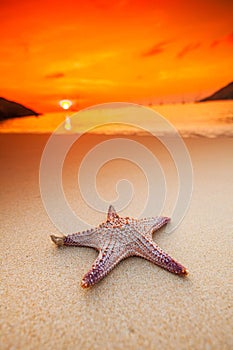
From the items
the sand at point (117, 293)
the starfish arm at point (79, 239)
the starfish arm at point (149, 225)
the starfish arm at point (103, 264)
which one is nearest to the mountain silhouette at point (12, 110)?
the sand at point (117, 293)

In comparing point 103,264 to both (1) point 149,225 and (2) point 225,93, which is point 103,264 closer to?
(1) point 149,225

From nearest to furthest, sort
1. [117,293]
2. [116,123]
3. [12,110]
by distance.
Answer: [117,293], [12,110], [116,123]

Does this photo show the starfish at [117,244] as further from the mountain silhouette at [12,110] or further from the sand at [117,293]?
the mountain silhouette at [12,110]

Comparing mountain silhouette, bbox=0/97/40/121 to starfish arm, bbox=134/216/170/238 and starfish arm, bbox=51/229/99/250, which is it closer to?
starfish arm, bbox=51/229/99/250

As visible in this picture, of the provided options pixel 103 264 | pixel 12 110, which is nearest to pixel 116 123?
pixel 12 110

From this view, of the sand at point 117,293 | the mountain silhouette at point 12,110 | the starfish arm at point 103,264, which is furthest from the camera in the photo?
the mountain silhouette at point 12,110

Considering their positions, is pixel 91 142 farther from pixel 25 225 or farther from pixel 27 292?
pixel 27 292

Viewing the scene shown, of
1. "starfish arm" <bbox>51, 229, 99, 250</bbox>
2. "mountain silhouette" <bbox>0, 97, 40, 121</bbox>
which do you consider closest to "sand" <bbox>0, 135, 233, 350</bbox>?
"starfish arm" <bbox>51, 229, 99, 250</bbox>
